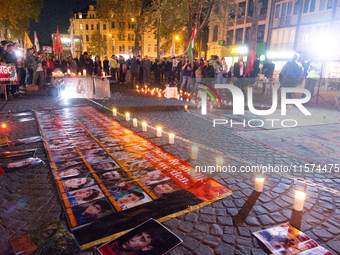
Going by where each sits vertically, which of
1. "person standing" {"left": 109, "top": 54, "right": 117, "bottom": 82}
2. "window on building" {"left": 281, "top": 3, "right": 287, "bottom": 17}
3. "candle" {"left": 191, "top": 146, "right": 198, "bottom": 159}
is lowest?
"candle" {"left": 191, "top": 146, "right": 198, "bottom": 159}

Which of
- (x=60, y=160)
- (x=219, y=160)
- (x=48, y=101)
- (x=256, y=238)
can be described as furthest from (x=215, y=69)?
(x=256, y=238)

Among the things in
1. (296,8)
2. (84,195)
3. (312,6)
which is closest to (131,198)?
(84,195)

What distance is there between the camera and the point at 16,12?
25562 millimetres

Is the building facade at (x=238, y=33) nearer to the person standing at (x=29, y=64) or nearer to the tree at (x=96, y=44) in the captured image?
the person standing at (x=29, y=64)

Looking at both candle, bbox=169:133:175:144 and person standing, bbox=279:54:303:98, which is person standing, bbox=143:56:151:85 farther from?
candle, bbox=169:133:175:144

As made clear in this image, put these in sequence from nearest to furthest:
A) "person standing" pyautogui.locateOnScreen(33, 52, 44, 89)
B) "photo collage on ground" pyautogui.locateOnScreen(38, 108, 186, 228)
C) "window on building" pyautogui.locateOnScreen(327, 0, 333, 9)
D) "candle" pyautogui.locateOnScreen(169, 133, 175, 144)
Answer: "photo collage on ground" pyautogui.locateOnScreen(38, 108, 186, 228)
"candle" pyautogui.locateOnScreen(169, 133, 175, 144)
"person standing" pyautogui.locateOnScreen(33, 52, 44, 89)
"window on building" pyautogui.locateOnScreen(327, 0, 333, 9)

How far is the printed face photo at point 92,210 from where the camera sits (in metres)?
3.05

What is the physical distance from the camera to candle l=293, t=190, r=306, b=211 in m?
3.15

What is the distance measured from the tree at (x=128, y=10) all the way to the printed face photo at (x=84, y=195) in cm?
2415

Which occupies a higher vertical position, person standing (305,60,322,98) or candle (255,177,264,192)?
person standing (305,60,322,98)

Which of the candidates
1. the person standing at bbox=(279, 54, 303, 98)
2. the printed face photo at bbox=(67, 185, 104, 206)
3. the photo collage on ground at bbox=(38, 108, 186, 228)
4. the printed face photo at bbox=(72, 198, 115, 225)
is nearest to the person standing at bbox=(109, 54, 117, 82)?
the person standing at bbox=(279, 54, 303, 98)

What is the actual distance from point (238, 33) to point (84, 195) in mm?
38851

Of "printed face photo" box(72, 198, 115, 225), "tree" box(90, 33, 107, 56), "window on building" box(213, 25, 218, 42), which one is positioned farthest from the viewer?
"tree" box(90, 33, 107, 56)

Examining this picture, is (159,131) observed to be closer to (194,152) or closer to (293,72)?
(194,152)
